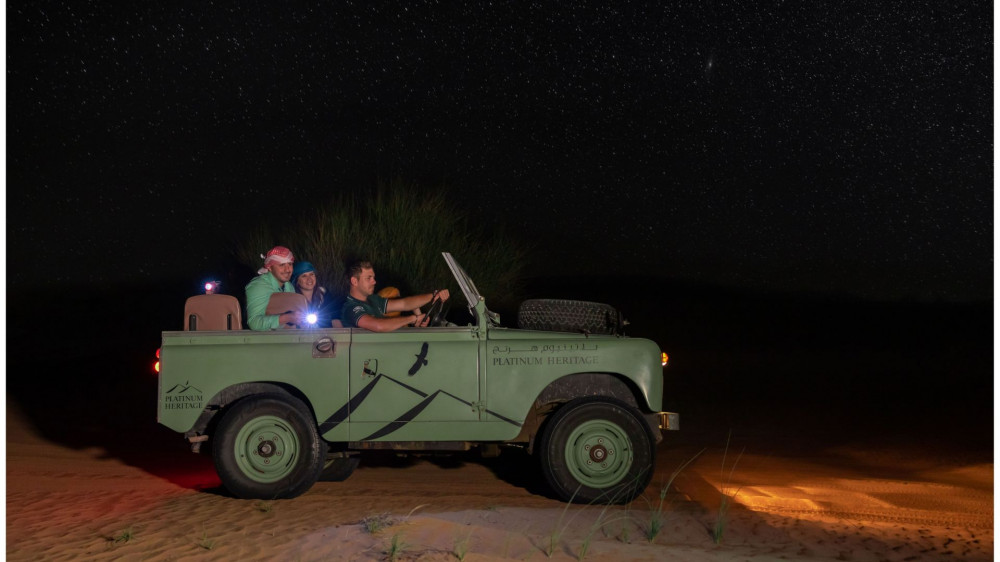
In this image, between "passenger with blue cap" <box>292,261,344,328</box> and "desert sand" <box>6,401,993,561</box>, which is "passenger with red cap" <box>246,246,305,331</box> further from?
"desert sand" <box>6,401,993,561</box>

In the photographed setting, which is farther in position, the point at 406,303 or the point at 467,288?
the point at 406,303

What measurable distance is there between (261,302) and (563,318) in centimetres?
261

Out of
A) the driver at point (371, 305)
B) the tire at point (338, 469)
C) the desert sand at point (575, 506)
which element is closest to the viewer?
the desert sand at point (575, 506)

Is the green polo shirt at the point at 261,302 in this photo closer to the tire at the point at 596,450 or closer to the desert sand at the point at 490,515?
the desert sand at the point at 490,515

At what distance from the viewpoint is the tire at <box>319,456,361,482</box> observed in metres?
8.54

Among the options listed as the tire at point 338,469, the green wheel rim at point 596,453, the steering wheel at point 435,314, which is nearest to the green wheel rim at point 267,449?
the tire at point 338,469

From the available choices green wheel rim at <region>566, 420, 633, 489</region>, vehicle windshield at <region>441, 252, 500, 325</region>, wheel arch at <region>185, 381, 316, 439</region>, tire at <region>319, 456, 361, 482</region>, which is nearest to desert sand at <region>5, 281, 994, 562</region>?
tire at <region>319, 456, 361, 482</region>

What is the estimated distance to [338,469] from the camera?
28.3ft

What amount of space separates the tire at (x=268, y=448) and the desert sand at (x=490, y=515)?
16cm

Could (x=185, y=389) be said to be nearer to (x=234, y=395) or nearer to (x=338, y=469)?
(x=234, y=395)

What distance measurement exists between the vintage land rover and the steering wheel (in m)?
0.10

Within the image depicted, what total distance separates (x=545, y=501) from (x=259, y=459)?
2381 millimetres

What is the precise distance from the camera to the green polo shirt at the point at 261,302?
762 cm

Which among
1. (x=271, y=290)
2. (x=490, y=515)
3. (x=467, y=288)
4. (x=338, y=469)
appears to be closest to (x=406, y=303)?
(x=467, y=288)
